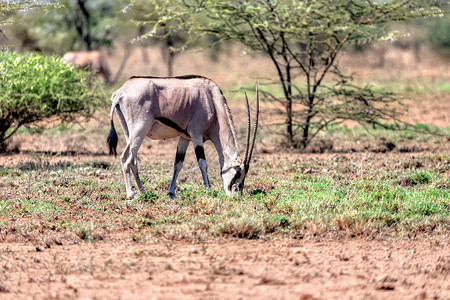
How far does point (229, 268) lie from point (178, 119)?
3.19 metres

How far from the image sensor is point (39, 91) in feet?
37.8

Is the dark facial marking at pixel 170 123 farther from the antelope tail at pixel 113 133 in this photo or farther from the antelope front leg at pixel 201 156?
the antelope tail at pixel 113 133

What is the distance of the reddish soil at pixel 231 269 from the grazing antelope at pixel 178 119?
1.81m

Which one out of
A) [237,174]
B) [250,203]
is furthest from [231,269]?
[237,174]

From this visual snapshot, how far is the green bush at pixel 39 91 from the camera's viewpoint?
36.6 ft

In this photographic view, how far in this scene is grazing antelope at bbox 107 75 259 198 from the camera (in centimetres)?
784

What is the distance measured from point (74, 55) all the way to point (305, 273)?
709 inches

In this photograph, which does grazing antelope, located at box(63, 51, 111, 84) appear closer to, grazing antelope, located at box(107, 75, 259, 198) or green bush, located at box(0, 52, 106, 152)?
green bush, located at box(0, 52, 106, 152)

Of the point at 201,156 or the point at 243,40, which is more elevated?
the point at 243,40

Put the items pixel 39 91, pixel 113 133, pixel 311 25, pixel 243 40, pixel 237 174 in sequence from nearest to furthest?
pixel 237 174 < pixel 113 133 < pixel 39 91 < pixel 243 40 < pixel 311 25

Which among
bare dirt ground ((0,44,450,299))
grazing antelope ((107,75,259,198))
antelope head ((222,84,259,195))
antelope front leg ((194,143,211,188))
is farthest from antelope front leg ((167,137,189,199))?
bare dirt ground ((0,44,450,299))

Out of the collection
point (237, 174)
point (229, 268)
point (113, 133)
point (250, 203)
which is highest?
point (113, 133)

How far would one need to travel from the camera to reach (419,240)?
6324 millimetres

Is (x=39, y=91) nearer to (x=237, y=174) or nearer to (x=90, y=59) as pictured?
(x=237, y=174)
